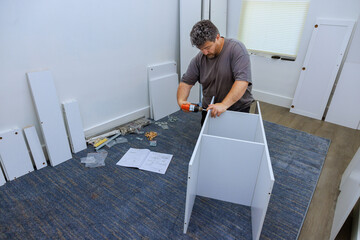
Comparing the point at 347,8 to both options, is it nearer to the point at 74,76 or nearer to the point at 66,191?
the point at 74,76

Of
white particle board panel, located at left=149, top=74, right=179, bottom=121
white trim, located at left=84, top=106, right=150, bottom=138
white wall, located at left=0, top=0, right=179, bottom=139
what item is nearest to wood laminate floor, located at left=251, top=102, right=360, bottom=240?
white particle board panel, located at left=149, top=74, right=179, bottom=121

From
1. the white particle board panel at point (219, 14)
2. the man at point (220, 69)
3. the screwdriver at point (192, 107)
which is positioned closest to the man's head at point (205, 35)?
the man at point (220, 69)

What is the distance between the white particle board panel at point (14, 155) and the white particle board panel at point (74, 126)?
16.7 inches

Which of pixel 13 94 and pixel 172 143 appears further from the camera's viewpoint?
pixel 172 143

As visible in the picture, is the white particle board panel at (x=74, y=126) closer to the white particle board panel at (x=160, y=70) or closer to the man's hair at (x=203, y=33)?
the white particle board panel at (x=160, y=70)

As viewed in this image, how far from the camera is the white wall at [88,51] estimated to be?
1872 millimetres

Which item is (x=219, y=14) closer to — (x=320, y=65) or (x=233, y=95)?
(x=320, y=65)

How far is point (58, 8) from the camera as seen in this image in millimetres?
2010

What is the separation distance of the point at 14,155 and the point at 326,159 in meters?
3.26

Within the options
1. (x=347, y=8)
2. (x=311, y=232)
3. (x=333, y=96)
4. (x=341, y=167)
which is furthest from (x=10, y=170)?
(x=347, y=8)

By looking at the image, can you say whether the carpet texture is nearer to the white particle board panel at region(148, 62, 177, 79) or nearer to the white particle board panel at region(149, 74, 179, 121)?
the white particle board panel at region(149, 74, 179, 121)

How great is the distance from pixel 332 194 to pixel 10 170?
2994mm

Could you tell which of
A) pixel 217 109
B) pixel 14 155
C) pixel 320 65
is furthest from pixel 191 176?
pixel 320 65

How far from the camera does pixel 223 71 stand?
183 centimetres
